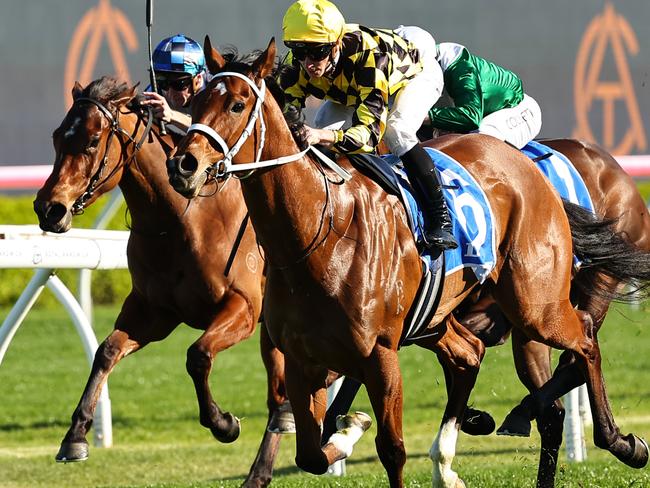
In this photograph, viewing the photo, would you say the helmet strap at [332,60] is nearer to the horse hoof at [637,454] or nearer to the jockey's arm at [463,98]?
the jockey's arm at [463,98]

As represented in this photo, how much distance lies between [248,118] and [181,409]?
488 cm

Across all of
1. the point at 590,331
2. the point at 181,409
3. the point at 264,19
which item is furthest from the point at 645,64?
the point at 590,331

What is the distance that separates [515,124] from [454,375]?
3.72 feet

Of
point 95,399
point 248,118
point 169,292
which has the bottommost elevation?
point 95,399

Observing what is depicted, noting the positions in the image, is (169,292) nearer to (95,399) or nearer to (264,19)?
(95,399)

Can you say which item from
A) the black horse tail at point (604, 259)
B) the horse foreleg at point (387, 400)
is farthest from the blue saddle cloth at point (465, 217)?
the black horse tail at point (604, 259)

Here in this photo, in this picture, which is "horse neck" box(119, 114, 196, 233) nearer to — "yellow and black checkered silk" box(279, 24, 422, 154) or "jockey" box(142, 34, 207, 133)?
"jockey" box(142, 34, 207, 133)

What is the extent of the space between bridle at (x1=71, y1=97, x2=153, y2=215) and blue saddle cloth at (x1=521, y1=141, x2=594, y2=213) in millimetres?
1617

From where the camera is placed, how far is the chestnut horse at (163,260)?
4551 mm

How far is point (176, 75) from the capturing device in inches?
193

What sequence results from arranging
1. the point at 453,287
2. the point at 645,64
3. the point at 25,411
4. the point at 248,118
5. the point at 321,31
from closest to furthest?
the point at 248,118, the point at 321,31, the point at 453,287, the point at 25,411, the point at 645,64

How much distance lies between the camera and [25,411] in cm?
796

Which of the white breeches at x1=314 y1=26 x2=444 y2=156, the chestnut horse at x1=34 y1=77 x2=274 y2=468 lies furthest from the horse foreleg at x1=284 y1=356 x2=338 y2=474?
the white breeches at x1=314 y1=26 x2=444 y2=156

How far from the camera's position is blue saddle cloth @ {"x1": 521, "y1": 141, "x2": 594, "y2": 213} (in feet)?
16.5
